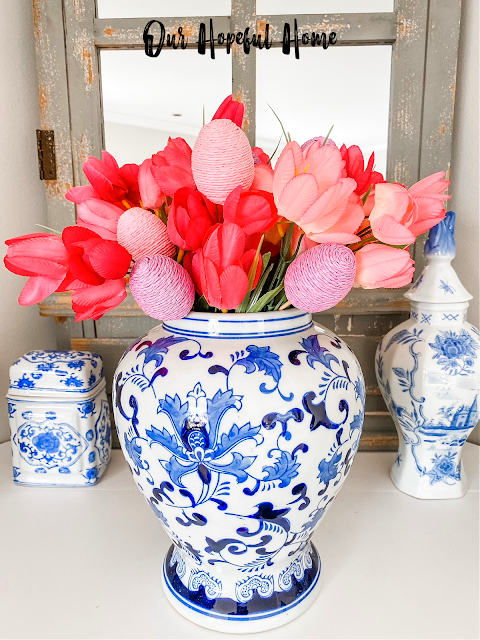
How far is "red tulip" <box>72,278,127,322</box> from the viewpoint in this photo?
37 centimetres

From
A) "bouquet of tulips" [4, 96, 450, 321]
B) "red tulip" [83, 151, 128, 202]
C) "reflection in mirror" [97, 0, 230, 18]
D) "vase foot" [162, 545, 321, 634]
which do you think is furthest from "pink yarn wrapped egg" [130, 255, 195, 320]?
"reflection in mirror" [97, 0, 230, 18]

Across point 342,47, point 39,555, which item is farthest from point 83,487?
point 342,47

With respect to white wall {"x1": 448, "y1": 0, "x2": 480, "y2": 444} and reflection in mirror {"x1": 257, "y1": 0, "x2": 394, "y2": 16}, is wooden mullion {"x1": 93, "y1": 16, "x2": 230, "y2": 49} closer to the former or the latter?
reflection in mirror {"x1": 257, "y1": 0, "x2": 394, "y2": 16}

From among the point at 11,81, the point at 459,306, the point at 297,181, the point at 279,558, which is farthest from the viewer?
the point at 11,81

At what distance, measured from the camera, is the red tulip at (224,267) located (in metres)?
0.36

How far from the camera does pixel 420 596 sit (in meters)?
0.50

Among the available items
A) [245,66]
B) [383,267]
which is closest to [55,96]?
[245,66]

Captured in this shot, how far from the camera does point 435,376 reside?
63cm

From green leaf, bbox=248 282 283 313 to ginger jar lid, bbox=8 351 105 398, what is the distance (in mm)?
344

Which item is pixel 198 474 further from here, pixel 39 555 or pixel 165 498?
pixel 39 555

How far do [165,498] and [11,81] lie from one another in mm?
687

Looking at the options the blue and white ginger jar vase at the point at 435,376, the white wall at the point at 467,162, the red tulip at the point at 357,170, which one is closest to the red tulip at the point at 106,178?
the red tulip at the point at 357,170

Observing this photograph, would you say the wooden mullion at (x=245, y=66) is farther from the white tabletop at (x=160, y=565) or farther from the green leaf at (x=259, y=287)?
the white tabletop at (x=160, y=565)

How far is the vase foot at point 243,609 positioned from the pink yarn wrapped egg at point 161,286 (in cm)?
29
